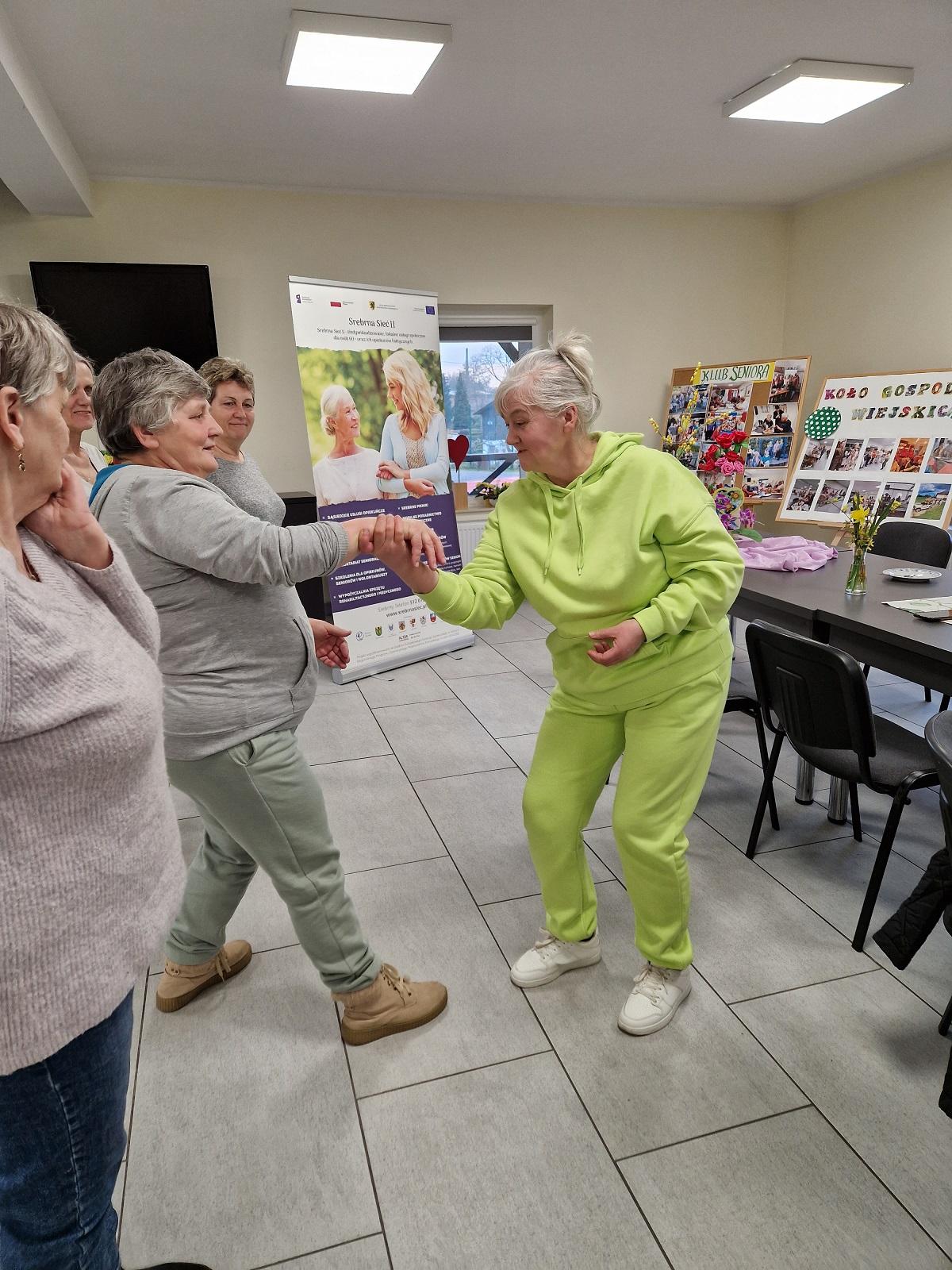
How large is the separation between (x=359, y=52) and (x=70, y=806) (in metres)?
3.50

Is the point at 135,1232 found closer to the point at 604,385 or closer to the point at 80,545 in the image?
the point at 80,545

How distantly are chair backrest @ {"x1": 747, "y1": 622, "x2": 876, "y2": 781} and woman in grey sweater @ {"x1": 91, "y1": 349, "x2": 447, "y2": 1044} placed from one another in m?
1.10

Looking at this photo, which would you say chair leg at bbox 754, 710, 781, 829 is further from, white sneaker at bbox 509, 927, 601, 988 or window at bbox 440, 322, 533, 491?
window at bbox 440, 322, 533, 491

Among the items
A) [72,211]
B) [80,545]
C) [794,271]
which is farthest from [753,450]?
[80,545]

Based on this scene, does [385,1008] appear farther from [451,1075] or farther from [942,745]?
[942,745]

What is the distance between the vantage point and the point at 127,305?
15.4 feet

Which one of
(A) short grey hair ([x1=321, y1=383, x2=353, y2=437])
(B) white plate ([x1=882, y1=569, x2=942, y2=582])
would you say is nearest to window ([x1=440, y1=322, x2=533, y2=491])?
(A) short grey hair ([x1=321, y1=383, x2=353, y2=437])

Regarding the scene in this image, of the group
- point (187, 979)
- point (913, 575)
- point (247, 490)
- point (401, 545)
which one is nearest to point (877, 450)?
point (913, 575)

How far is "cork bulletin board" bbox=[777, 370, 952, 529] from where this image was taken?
4809 millimetres

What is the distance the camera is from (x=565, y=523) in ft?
5.87

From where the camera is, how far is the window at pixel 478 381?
6039 millimetres

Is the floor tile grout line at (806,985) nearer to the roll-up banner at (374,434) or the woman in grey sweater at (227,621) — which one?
the woman in grey sweater at (227,621)

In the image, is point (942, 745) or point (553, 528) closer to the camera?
point (942, 745)

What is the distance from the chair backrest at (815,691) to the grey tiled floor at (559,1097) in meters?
0.53
